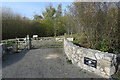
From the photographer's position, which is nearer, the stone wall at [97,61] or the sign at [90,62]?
the stone wall at [97,61]

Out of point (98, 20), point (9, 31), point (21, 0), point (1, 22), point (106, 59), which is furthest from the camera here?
point (9, 31)

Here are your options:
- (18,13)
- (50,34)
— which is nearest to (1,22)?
(18,13)

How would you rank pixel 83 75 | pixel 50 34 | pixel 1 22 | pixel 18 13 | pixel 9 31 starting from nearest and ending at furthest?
pixel 83 75, pixel 1 22, pixel 9 31, pixel 18 13, pixel 50 34

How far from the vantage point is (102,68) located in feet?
9.95

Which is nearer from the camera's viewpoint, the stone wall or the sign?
the stone wall

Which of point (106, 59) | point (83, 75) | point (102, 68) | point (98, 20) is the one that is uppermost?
point (98, 20)

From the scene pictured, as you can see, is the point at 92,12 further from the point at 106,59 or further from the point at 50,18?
the point at 50,18

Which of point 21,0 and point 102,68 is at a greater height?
point 21,0

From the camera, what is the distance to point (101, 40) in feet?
14.3

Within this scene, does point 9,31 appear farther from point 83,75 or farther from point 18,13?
point 83,75

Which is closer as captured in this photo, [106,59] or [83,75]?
[106,59]

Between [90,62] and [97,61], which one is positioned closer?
[97,61]

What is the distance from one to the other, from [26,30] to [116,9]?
12009 millimetres

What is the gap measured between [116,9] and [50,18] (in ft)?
49.7
